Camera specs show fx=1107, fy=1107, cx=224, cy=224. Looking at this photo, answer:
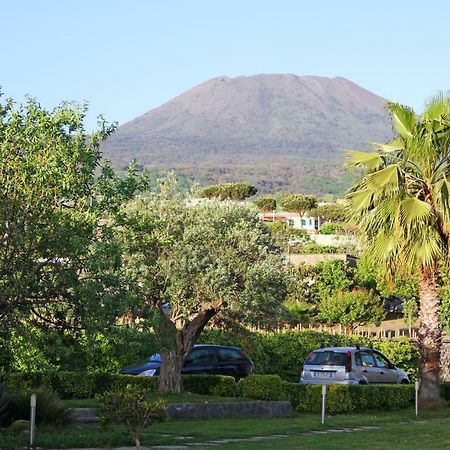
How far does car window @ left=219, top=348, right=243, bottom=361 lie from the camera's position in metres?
32.6

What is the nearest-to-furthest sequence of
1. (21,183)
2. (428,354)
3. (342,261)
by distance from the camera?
(21,183) → (428,354) → (342,261)

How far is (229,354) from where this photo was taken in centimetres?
3272

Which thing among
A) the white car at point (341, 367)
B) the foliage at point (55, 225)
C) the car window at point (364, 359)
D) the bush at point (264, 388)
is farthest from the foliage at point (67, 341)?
the car window at point (364, 359)

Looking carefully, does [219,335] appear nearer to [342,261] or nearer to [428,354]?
[428,354]

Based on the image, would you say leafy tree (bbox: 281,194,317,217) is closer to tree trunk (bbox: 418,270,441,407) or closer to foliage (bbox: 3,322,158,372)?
tree trunk (bbox: 418,270,441,407)

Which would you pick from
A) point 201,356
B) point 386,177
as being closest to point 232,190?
point 201,356

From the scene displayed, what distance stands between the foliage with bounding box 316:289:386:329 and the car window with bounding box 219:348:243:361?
23007 mm

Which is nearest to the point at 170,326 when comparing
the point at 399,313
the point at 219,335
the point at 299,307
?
the point at 219,335

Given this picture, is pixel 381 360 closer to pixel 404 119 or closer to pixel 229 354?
pixel 229 354

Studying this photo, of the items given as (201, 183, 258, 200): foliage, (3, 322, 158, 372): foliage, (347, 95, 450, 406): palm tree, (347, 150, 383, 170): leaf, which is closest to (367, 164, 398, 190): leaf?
(347, 95, 450, 406): palm tree

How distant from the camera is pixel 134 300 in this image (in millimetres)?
18016

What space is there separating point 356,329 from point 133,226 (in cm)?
3932

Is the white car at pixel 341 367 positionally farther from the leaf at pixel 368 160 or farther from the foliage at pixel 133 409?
the foliage at pixel 133 409

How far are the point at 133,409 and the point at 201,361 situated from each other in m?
15.5
